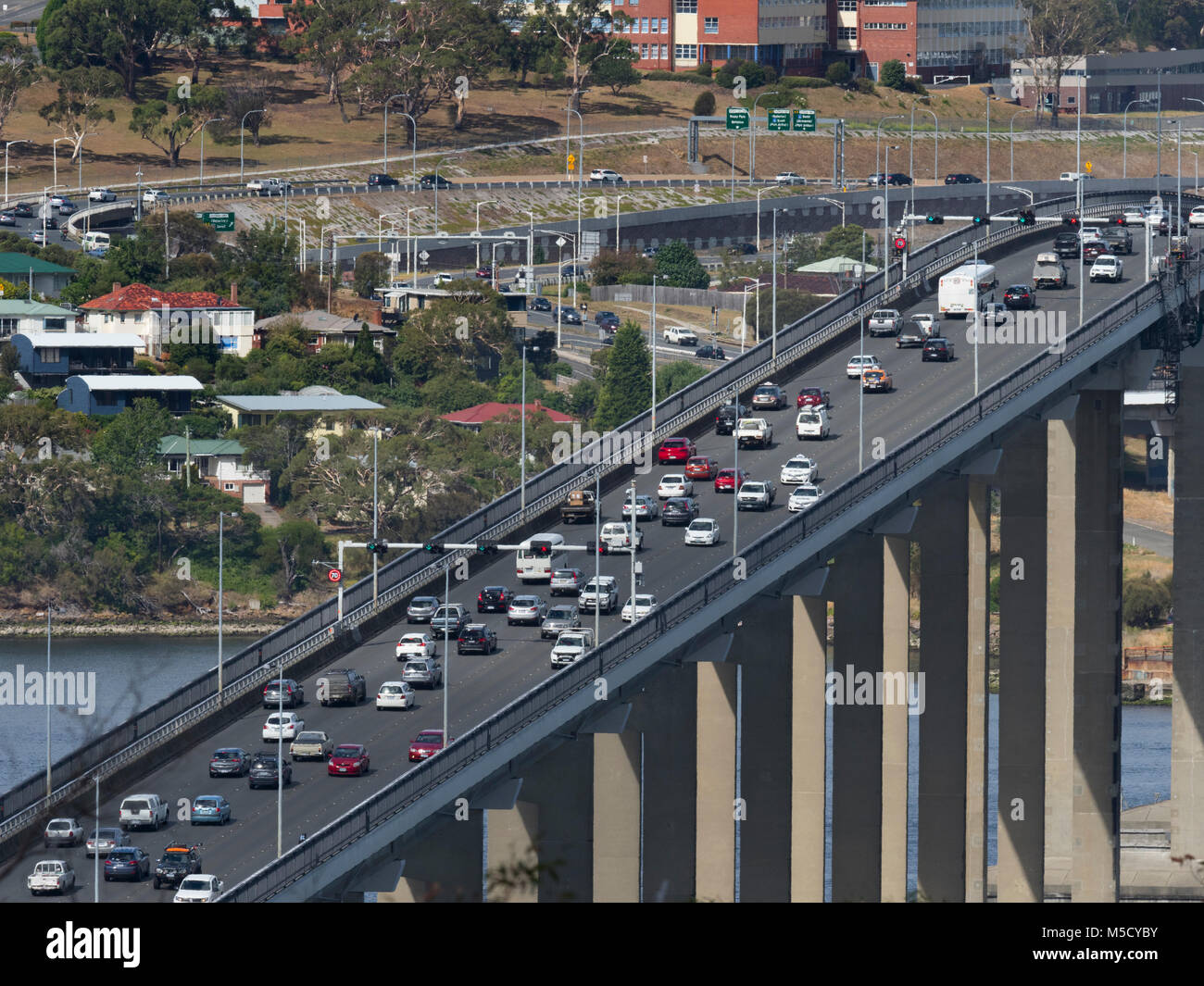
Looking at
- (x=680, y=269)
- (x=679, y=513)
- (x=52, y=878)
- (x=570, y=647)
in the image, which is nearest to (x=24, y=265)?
(x=680, y=269)

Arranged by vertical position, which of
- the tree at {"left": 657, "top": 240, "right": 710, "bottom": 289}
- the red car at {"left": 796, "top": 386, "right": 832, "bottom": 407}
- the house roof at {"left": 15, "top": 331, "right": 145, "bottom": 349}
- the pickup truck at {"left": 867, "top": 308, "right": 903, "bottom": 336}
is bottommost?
the house roof at {"left": 15, "top": 331, "right": 145, "bottom": 349}

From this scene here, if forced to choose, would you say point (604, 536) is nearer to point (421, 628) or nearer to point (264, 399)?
point (421, 628)

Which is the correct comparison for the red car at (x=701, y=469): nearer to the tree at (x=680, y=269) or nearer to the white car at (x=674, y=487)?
the white car at (x=674, y=487)

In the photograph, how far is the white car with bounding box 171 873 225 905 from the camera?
42.3 metres

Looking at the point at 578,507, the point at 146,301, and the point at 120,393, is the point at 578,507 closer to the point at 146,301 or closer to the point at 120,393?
the point at 120,393

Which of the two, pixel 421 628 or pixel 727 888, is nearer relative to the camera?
pixel 421 628

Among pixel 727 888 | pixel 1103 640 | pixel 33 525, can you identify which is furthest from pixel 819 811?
pixel 33 525

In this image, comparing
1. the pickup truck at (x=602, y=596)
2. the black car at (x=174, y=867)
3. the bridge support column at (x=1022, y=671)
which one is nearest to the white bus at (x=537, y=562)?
the pickup truck at (x=602, y=596)

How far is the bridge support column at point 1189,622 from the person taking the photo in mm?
79500

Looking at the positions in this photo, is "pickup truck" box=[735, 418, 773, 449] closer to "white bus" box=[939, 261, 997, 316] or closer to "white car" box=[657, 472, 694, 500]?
"white car" box=[657, 472, 694, 500]

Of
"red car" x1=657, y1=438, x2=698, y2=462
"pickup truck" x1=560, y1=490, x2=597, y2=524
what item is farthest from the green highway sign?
"pickup truck" x1=560, y1=490, x2=597, y2=524

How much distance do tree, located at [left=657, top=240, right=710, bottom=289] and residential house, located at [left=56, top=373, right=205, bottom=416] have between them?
5169 centimetres
